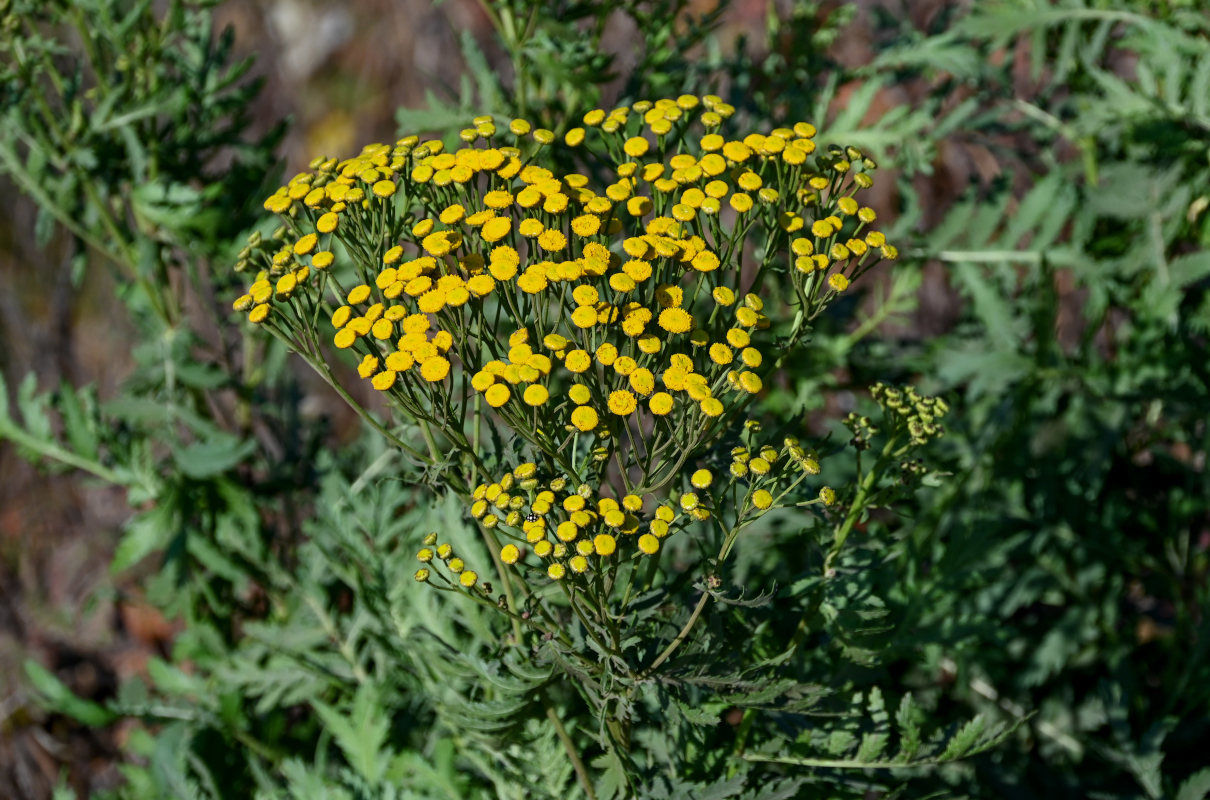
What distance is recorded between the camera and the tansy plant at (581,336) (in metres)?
1.26

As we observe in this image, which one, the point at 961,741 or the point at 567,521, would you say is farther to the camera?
the point at 961,741

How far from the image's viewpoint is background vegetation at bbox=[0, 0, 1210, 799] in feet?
6.85

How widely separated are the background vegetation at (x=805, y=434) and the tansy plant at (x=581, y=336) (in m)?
0.45

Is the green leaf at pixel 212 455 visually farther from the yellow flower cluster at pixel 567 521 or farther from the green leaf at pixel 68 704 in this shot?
the yellow flower cluster at pixel 567 521

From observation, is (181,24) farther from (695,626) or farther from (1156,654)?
(1156,654)

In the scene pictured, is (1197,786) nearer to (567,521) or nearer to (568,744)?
(568,744)

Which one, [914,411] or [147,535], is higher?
[914,411]

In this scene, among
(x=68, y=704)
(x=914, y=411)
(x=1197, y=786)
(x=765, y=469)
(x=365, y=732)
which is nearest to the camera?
Result: (x=765, y=469)

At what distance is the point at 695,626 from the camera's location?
147 cm

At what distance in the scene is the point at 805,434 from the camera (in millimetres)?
2393

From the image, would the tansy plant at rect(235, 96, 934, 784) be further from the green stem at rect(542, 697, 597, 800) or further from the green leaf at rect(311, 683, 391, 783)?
the green leaf at rect(311, 683, 391, 783)

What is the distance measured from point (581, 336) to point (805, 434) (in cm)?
118

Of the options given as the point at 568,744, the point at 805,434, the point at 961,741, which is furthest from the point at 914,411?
the point at 805,434

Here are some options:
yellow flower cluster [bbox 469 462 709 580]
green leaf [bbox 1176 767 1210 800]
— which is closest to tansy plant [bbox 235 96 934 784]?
yellow flower cluster [bbox 469 462 709 580]
